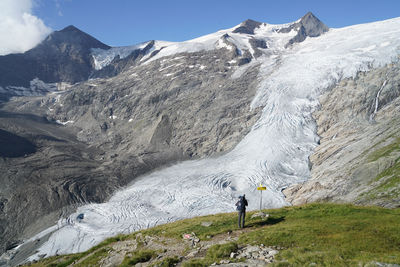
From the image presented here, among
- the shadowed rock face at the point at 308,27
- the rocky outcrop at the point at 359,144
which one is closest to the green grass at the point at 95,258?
Answer: the rocky outcrop at the point at 359,144

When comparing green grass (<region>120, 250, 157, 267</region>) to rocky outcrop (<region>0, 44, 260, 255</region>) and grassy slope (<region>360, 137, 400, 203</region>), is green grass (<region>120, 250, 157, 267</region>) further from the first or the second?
rocky outcrop (<region>0, 44, 260, 255</region>)

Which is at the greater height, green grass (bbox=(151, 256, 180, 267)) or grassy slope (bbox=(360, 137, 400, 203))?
green grass (bbox=(151, 256, 180, 267))

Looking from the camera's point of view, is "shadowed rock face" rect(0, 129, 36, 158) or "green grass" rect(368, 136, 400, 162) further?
"shadowed rock face" rect(0, 129, 36, 158)

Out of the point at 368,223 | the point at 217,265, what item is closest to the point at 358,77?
the point at 368,223

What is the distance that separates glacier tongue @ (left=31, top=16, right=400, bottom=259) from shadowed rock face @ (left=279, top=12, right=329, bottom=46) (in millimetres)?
85557

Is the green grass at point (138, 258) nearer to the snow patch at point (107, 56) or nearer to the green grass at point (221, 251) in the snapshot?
the green grass at point (221, 251)

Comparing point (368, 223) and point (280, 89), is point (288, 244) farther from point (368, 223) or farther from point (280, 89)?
point (280, 89)

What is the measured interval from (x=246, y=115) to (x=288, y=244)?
67.7m

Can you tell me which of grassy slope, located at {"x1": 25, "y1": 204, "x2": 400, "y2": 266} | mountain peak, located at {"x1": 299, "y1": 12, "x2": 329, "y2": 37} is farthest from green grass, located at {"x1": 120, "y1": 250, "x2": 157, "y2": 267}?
mountain peak, located at {"x1": 299, "y1": 12, "x2": 329, "y2": 37}

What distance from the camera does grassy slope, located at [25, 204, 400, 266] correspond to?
32.0ft

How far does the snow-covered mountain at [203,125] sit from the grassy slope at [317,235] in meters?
30.7

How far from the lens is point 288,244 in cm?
1212

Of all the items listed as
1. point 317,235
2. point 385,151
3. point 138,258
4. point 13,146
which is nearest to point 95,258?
point 138,258

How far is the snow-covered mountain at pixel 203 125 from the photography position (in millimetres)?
51156
